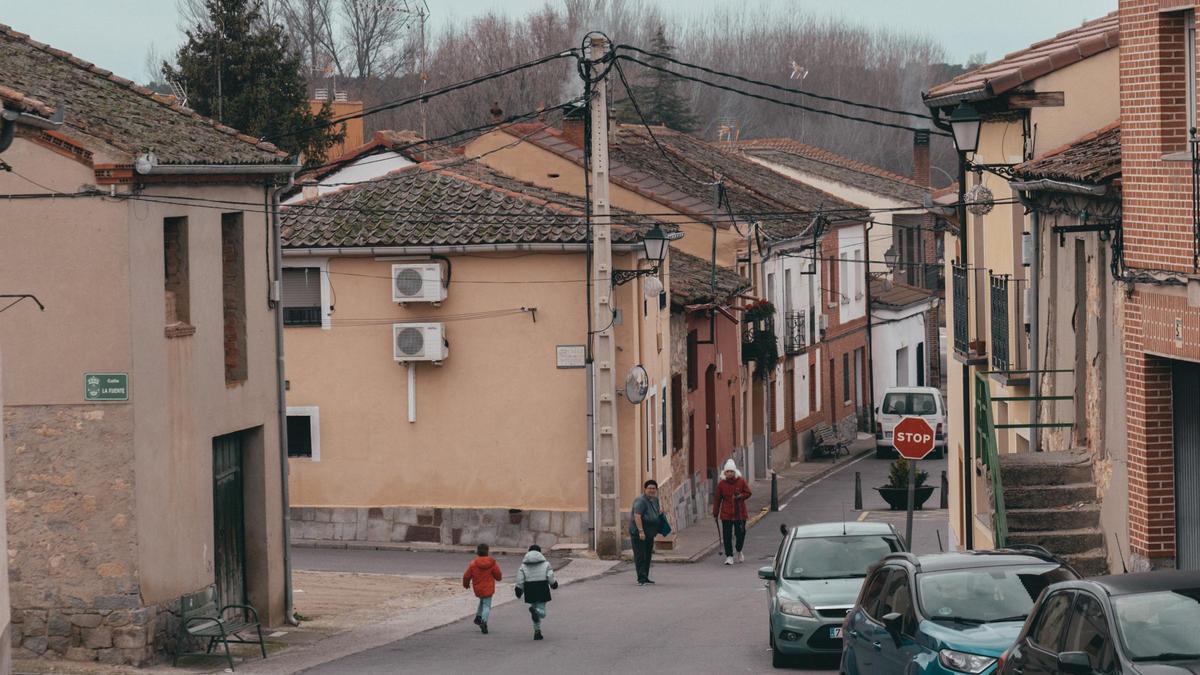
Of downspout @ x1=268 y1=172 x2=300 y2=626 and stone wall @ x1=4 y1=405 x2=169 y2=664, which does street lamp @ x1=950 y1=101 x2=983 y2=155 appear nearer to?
downspout @ x1=268 y1=172 x2=300 y2=626

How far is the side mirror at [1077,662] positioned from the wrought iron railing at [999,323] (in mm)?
13640

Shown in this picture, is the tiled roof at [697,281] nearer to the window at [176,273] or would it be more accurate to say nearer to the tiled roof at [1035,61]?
the tiled roof at [1035,61]

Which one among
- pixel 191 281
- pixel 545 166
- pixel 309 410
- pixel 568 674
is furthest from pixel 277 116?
pixel 568 674

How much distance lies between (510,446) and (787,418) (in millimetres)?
22132

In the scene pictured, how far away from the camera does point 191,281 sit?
64.1 ft

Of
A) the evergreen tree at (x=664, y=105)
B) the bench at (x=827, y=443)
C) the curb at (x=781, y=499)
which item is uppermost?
the evergreen tree at (x=664, y=105)

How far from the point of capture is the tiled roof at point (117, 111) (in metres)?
19.0

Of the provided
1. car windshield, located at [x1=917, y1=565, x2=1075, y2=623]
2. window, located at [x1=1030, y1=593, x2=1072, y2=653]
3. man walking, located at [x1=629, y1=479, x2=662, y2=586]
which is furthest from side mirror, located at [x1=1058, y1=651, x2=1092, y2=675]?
man walking, located at [x1=629, y1=479, x2=662, y2=586]

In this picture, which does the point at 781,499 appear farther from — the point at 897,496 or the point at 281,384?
the point at 281,384

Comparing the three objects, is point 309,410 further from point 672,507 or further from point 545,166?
point 545,166

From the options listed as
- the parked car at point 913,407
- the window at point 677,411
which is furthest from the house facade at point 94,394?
the parked car at point 913,407

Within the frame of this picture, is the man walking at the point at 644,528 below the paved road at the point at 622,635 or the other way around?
the other way around

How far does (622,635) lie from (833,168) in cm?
5131

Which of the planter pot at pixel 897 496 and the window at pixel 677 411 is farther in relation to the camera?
the planter pot at pixel 897 496
